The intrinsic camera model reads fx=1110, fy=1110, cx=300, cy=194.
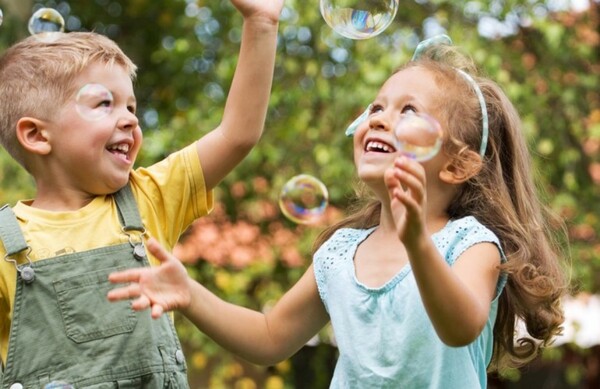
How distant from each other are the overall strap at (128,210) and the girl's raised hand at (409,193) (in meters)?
0.72

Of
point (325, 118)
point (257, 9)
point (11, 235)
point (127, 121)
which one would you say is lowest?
point (325, 118)

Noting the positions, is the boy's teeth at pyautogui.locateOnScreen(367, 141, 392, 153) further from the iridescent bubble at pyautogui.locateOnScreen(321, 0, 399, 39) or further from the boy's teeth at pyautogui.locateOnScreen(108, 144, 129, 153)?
the iridescent bubble at pyautogui.locateOnScreen(321, 0, 399, 39)

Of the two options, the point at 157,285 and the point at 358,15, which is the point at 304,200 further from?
the point at 157,285

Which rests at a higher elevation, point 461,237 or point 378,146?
point 378,146

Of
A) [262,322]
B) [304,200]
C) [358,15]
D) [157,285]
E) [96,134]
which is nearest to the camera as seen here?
[157,285]

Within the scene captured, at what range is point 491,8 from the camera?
5.92 meters

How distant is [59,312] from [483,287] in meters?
0.92

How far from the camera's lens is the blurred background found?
5.82 metres

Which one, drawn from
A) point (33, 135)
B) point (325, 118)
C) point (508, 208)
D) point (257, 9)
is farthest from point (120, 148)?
point (325, 118)

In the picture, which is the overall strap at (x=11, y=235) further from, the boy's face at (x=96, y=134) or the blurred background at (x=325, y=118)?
the blurred background at (x=325, y=118)

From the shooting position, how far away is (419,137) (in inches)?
91.0

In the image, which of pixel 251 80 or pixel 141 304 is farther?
pixel 251 80

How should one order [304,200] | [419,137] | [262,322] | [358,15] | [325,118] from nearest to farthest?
[419,137] → [262,322] → [358,15] → [304,200] → [325,118]

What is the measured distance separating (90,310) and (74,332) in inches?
2.3
